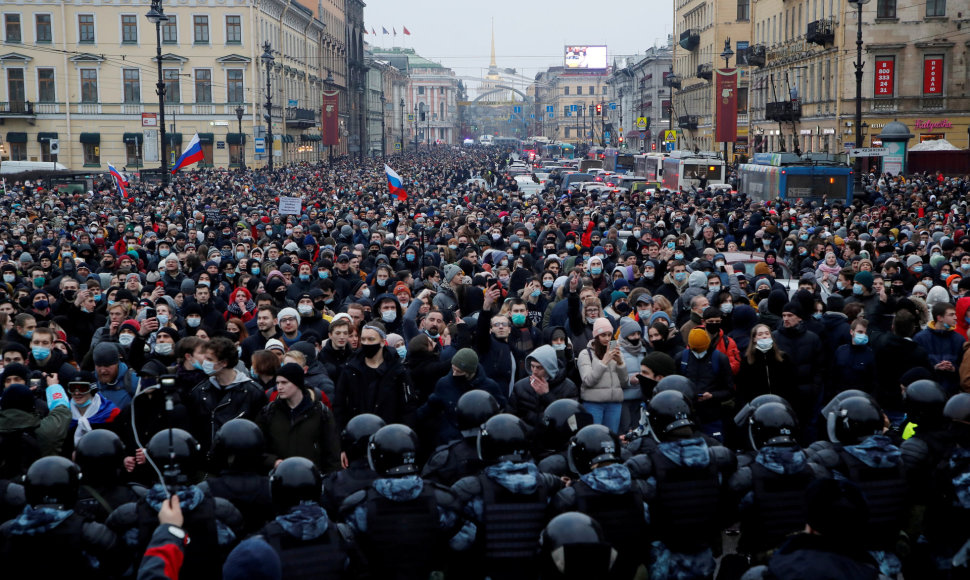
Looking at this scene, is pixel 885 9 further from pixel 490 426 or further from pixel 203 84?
pixel 490 426

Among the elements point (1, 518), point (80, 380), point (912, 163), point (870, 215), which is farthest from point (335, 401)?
point (912, 163)

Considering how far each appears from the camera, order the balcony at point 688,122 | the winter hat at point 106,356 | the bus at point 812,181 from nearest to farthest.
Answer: the winter hat at point 106,356 → the bus at point 812,181 → the balcony at point 688,122

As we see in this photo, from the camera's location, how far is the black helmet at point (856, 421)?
5.61m

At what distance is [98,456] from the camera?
520 centimetres

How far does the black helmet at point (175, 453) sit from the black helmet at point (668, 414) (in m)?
2.13

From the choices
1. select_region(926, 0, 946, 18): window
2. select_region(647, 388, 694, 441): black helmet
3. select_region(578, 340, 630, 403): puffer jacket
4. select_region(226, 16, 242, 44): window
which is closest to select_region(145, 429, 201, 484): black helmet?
select_region(647, 388, 694, 441): black helmet

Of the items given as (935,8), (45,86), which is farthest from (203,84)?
(935,8)

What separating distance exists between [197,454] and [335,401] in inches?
108

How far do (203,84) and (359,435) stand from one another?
66.6m

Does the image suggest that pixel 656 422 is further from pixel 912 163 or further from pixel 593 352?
pixel 912 163

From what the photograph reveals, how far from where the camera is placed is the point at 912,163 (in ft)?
→ 152

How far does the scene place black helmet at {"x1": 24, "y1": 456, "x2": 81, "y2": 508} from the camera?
473cm

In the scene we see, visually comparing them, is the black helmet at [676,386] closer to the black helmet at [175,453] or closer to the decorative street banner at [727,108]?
the black helmet at [175,453]

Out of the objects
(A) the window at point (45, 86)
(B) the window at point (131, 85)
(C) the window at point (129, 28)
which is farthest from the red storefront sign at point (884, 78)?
(A) the window at point (45, 86)
